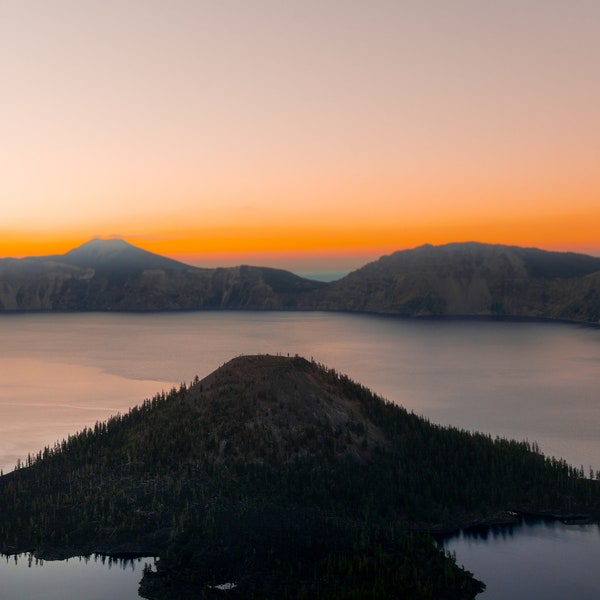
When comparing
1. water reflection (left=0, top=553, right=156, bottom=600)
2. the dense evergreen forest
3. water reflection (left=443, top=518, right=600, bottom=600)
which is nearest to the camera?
water reflection (left=0, top=553, right=156, bottom=600)

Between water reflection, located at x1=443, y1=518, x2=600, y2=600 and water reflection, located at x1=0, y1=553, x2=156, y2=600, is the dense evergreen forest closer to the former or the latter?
water reflection, located at x1=0, y1=553, x2=156, y2=600

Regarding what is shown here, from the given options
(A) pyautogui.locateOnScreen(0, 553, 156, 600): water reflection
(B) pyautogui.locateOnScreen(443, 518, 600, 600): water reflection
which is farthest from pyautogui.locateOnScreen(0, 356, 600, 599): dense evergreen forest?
(B) pyautogui.locateOnScreen(443, 518, 600, 600): water reflection

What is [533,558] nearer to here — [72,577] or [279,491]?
[279,491]

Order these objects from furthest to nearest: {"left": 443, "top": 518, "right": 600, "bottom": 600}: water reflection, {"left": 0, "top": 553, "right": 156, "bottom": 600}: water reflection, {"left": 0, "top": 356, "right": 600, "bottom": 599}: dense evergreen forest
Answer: {"left": 0, "top": 356, "right": 600, "bottom": 599}: dense evergreen forest, {"left": 443, "top": 518, "right": 600, "bottom": 600}: water reflection, {"left": 0, "top": 553, "right": 156, "bottom": 600}: water reflection

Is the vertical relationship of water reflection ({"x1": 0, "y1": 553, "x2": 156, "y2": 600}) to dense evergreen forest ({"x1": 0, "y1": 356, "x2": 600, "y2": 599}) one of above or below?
below

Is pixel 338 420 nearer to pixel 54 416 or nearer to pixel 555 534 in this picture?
pixel 555 534

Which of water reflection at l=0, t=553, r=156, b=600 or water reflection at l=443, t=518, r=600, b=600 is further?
water reflection at l=443, t=518, r=600, b=600

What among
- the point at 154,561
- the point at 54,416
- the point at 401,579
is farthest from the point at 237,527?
the point at 54,416

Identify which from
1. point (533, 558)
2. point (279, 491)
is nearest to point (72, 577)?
point (279, 491)

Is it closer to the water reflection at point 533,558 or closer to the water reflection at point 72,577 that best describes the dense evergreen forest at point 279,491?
the water reflection at point 72,577
